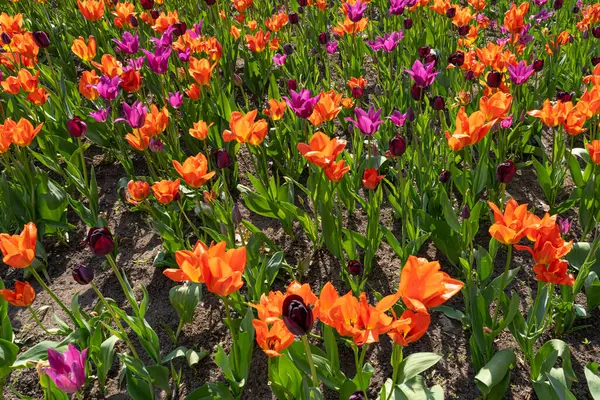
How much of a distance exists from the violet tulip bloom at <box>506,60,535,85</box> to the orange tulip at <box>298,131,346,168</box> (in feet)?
4.07

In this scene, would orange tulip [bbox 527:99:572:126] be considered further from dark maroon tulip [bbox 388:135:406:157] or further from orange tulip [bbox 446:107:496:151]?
dark maroon tulip [bbox 388:135:406:157]

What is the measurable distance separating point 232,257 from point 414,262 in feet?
1.65

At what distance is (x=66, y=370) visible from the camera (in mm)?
1482

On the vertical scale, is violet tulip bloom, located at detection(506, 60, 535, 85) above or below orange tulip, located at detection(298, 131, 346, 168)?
below

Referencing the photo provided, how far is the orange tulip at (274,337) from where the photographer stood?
4.66 feet

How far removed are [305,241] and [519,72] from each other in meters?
1.43

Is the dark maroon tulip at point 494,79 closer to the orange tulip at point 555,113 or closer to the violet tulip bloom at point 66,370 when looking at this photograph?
the orange tulip at point 555,113

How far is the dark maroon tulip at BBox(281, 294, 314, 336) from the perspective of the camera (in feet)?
3.88

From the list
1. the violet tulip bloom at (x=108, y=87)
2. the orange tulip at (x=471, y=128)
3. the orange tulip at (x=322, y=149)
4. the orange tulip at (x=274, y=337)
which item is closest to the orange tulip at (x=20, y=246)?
the orange tulip at (x=274, y=337)

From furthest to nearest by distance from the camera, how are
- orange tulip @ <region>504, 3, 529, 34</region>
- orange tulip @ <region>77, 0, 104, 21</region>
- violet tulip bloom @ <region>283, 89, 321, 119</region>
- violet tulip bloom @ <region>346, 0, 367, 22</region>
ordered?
1. orange tulip @ <region>77, 0, 104, 21</region>
2. violet tulip bloom @ <region>346, 0, 367, 22</region>
3. orange tulip @ <region>504, 3, 529, 34</region>
4. violet tulip bloom @ <region>283, 89, 321, 119</region>

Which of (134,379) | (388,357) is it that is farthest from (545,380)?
(134,379)

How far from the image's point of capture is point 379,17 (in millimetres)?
5391

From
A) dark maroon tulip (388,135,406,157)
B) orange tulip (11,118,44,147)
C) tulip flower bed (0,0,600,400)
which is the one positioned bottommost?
tulip flower bed (0,0,600,400)

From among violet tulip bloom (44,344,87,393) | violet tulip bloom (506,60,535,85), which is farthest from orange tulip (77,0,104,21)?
violet tulip bloom (44,344,87,393)
